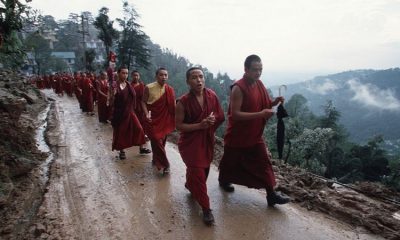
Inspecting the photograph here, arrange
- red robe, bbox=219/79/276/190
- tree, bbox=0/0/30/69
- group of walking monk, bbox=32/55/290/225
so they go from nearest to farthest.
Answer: group of walking monk, bbox=32/55/290/225
red robe, bbox=219/79/276/190
tree, bbox=0/0/30/69

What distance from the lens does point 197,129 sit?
4102 mm

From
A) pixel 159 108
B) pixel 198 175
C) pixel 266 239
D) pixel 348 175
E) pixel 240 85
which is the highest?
pixel 240 85

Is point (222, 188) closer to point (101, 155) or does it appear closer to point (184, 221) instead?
point (184, 221)

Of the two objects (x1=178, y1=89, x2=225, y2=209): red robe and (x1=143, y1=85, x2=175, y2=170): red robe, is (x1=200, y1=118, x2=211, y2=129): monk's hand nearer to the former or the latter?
(x1=178, y1=89, x2=225, y2=209): red robe

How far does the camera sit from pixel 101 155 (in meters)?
7.27

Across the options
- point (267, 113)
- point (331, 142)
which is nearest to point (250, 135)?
point (267, 113)

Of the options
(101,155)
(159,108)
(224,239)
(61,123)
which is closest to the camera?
(224,239)

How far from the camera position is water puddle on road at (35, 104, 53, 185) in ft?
19.4

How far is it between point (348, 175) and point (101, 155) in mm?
29198

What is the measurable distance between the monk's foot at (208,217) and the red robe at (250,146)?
0.76 meters

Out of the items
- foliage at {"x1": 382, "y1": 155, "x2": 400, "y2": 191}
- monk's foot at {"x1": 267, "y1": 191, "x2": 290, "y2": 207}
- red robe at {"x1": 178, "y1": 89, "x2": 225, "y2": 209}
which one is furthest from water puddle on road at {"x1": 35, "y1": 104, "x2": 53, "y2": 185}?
foliage at {"x1": 382, "y1": 155, "x2": 400, "y2": 191}

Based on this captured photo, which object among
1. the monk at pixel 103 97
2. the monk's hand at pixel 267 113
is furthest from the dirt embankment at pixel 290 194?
the monk at pixel 103 97

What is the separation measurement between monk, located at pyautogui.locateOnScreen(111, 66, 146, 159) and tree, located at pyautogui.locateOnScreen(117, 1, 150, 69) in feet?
90.8

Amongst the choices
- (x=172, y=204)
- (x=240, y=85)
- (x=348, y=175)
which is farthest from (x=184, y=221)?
(x=348, y=175)
